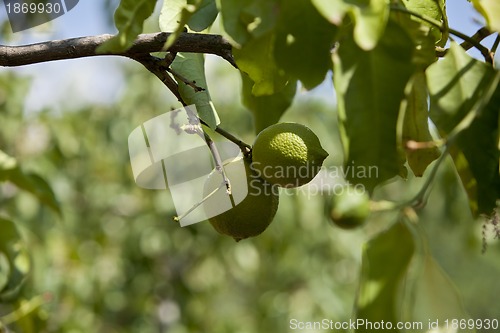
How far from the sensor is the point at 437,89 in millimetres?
682

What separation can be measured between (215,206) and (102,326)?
451 centimetres

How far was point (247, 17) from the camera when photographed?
2.24 ft

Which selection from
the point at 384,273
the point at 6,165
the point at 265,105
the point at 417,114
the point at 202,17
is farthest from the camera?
the point at 6,165

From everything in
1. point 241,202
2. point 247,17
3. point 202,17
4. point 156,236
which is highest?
point 247,17

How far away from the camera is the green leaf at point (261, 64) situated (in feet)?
2.54

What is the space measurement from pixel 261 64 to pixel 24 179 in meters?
0.78

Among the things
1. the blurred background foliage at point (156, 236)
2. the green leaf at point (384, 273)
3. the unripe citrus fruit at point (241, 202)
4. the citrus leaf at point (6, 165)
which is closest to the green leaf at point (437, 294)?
the green leaf at point (384, 273)

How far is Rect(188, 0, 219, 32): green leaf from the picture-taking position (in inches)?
35.3

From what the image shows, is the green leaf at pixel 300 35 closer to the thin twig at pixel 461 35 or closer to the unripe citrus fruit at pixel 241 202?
the thin twig at pixel 461 35

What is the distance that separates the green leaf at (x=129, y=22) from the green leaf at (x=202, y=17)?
0.14 metres

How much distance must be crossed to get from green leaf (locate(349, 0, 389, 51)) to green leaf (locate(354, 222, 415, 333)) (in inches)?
6.1

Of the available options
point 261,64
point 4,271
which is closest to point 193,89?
point 261,64

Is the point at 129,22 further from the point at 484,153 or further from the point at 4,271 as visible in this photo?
the point at 4,271

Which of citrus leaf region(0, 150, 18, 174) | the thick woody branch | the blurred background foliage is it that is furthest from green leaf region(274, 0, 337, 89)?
the blurred background foliage
